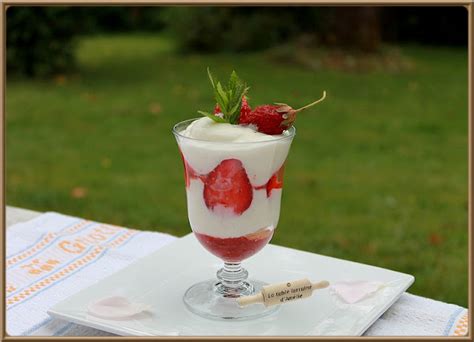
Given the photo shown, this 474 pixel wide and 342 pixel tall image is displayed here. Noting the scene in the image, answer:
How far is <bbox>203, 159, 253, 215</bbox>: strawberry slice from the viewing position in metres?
1.59

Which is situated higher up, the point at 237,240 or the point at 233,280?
the point at 237,240

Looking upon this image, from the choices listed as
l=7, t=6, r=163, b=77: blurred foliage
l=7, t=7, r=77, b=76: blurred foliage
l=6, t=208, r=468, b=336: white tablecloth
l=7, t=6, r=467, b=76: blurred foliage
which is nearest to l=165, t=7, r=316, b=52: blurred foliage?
l=7, t=6, r=467, b=76: blurred foliage

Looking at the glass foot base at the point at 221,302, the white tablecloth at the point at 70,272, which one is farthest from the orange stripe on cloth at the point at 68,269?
the glass foot base at the point at 221,302

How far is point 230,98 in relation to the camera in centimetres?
161

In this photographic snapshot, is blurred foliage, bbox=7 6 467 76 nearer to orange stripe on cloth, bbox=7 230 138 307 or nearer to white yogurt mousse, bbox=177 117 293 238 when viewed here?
orange stripe on cloth, bbox=7 230 138 307

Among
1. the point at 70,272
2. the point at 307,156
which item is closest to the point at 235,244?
the point at 70,272

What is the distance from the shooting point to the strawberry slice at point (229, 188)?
5.21ft

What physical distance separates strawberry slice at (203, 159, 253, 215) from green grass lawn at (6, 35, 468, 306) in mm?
887

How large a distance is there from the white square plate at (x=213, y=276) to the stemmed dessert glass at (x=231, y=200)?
0.05 m

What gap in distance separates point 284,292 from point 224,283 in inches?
9.2

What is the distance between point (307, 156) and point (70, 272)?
351cm

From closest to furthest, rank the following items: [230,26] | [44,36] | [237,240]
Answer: [237,240], [44,36], [230,26]

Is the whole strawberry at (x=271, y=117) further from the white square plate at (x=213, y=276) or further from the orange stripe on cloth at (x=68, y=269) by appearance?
the orange stripe on cloth at (x=68, y=269)

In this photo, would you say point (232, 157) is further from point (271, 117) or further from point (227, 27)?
point (227, 27)
